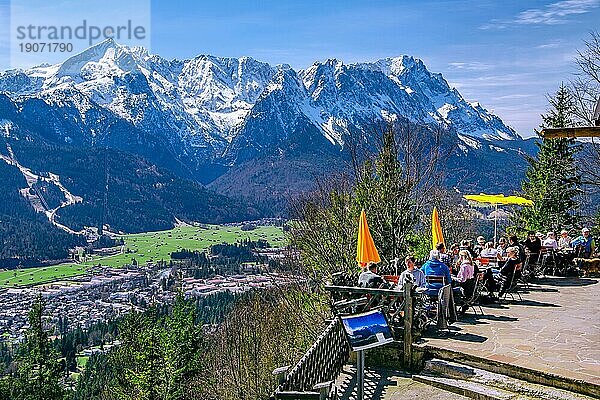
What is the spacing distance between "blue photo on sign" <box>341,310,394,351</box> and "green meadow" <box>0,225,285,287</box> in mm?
118682

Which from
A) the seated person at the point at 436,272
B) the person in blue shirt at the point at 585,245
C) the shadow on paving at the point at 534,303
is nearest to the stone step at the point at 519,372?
the seated person at the point at 436,272

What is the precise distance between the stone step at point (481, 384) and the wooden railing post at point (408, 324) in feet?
1.16

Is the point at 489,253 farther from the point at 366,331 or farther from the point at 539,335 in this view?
the point at 366,331

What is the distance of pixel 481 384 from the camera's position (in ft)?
31.0

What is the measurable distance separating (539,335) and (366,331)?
4.98m

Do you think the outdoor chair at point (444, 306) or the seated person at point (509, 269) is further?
the seated person at point (509, 269)

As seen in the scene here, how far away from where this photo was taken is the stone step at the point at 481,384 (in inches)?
352

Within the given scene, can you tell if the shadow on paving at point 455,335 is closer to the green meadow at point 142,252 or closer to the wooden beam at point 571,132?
the wooden beam at point 571,132

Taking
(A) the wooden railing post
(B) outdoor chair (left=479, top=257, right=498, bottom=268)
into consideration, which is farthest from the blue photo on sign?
(B) outdoor chair (left=479, top=257, right=498, bottom=268)

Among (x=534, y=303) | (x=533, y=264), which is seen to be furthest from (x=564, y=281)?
(x=534, y=303)

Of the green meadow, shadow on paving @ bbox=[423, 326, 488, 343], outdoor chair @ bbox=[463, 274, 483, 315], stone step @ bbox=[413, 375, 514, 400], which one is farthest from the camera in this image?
the green meadow

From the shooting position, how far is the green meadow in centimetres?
14288

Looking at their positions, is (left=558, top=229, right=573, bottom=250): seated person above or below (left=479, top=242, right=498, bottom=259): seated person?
above

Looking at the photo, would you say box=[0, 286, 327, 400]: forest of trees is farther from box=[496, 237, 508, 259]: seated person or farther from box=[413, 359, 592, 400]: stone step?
box=[413, 359, 592, 400]: stone step
